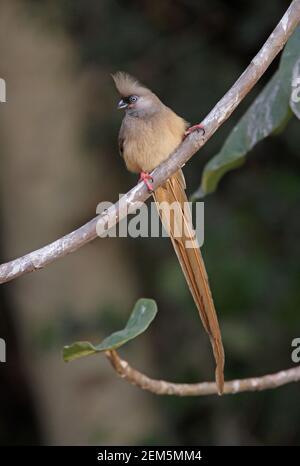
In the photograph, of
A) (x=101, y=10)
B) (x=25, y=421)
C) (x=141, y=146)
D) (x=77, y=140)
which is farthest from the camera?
(x=25, y=421)

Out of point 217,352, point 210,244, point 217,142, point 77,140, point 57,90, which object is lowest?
point 217,352

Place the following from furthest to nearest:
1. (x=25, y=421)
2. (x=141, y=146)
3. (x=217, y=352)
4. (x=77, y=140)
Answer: (x=25, y=421)
(x=77, y=140)
(x=141, y=146)
(x=217, y=352)

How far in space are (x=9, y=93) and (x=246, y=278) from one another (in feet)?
5.08

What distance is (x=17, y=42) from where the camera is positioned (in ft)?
13.9

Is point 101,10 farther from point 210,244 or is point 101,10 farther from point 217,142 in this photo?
point 210,244

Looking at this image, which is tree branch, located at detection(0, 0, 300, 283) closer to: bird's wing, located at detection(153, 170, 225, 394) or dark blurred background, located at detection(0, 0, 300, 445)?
bird's wing, located at detection(153, 170, 225, 394)

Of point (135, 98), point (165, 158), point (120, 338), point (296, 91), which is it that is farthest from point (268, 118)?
point (120, 338)

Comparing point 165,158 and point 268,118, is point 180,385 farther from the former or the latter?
point 268,118

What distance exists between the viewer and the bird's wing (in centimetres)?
217

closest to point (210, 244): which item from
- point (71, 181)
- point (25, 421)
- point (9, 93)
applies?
point (71, 181)

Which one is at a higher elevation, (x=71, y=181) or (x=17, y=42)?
(x=17, y=42)

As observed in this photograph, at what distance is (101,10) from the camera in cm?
379

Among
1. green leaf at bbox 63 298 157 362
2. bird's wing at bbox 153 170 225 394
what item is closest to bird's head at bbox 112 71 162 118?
bird's wing at bbox 153 170 225 394

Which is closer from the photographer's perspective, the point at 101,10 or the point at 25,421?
the point at 101,10
